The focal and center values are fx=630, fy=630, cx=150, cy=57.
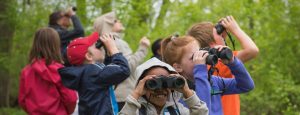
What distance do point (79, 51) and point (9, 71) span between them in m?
6.92

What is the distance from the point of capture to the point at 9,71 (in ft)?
42.0

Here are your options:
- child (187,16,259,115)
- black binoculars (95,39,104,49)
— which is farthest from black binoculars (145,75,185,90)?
black binoculars (95,39,104,49)

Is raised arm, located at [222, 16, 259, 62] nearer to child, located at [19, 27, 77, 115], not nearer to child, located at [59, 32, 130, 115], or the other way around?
child, located at [59, 32, 130, 115]

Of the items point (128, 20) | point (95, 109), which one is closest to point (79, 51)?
point (95, 109)

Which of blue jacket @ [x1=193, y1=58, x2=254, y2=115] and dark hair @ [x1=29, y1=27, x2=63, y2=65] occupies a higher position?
dark hair @ [x1=29, y1=27, x2=63, y2=65]

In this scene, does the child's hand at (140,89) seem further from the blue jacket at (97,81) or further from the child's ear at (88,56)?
the child's ear at (88,56)

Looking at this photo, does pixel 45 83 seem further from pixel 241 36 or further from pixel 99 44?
pixel 241 36

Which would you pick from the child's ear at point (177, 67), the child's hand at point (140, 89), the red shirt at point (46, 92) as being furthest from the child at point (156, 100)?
the red shirt at point (46, 92)

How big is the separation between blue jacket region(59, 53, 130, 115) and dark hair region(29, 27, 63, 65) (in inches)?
36.0

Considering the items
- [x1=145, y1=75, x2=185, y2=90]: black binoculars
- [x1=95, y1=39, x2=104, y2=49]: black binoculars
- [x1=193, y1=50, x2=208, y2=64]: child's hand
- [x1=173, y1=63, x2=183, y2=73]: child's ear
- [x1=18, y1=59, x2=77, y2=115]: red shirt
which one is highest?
[x1=95, y1=39, x2=104, y2=49]: black binoculars

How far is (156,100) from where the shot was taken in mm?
4367

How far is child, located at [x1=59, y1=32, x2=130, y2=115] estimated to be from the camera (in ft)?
18.3

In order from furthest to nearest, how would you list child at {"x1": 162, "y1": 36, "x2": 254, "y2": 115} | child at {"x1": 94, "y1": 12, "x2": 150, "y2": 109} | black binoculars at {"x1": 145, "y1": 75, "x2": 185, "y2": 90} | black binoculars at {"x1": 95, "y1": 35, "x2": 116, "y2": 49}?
child at {"x1": 94, "y1": 12, "x2": 150, "y2": 109}
black binoculars at {"x1": 95, "y1": 35, "x2": 116, "y2": 49}
child at {"x1": 162, "y1": 36, "x2": 254, "y2": 115}
black binoculars at {"x1": 145, "y1": 75, "x2": 185, "y2": 90}

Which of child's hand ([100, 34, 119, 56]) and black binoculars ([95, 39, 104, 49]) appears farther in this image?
black binoculars ([95, 39, 104, 49])
